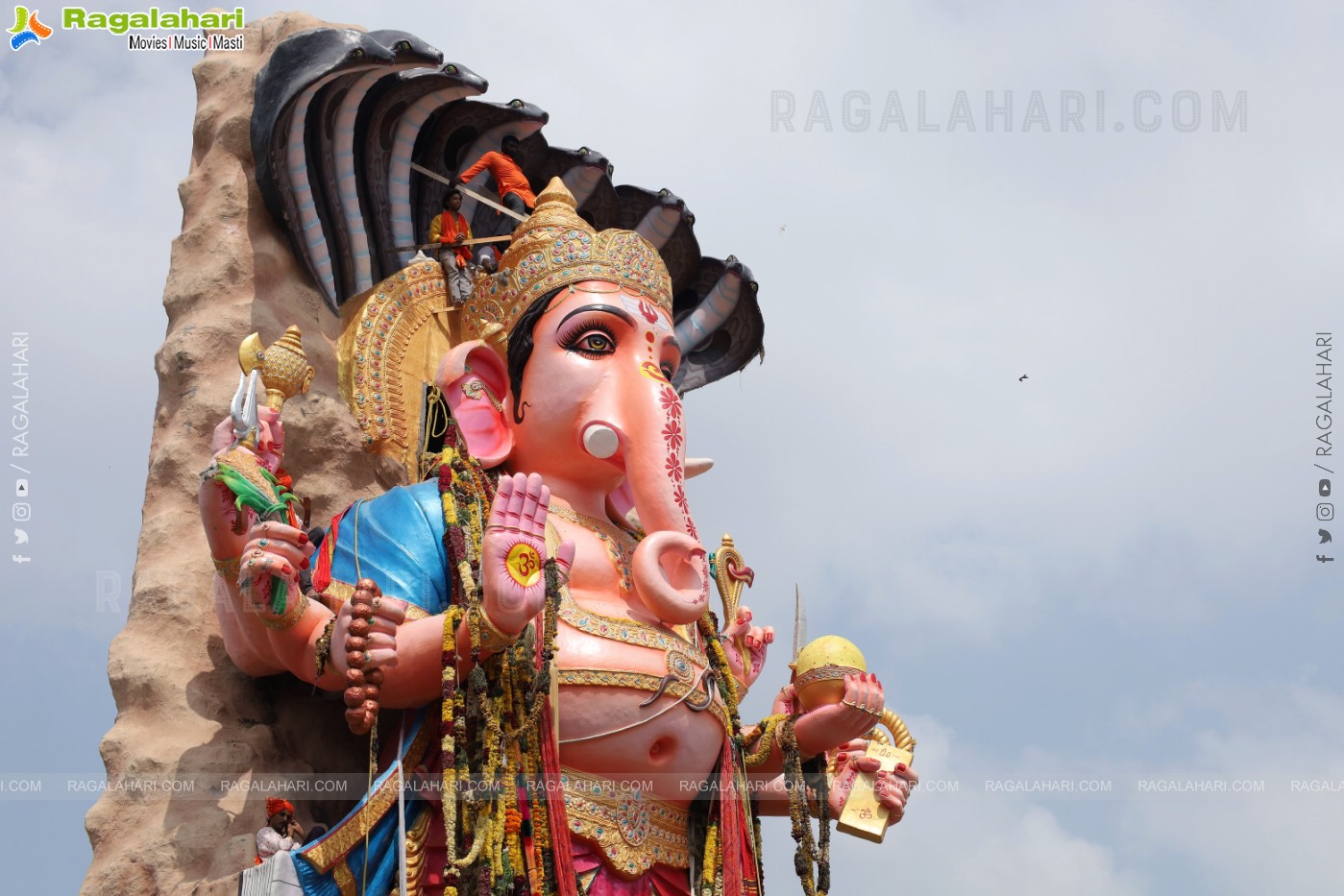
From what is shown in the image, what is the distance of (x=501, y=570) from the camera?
489 cm

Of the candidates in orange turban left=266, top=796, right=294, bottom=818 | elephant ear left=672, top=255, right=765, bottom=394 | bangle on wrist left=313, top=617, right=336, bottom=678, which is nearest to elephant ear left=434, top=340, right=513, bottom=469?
bangle on wrist left=313, top=617, right=336, bottom=678

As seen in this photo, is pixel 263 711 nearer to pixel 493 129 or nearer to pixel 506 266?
pixel 506 266

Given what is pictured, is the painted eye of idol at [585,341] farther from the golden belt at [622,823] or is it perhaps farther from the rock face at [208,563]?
the golden belt at [622,823]

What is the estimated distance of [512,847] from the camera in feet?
16.6

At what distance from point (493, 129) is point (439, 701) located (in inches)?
104

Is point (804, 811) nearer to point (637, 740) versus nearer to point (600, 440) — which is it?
point (637, 740)

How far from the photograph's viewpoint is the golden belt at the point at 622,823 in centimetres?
529

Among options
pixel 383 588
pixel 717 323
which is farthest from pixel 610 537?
pixel 717 323

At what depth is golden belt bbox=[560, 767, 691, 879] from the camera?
5293 millimetres

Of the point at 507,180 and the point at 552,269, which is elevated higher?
the point at 507,180

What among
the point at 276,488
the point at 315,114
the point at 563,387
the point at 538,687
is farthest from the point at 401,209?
the point at 538,687

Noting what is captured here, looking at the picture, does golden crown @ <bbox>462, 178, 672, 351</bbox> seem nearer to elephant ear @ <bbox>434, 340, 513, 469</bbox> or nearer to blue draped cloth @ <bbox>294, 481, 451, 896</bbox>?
elephant ear @ <bbox>434, 340, 513, 469</bbox>

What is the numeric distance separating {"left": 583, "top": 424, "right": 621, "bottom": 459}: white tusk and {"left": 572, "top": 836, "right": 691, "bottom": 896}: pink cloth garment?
123 centimetres

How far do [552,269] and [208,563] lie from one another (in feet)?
4.83
